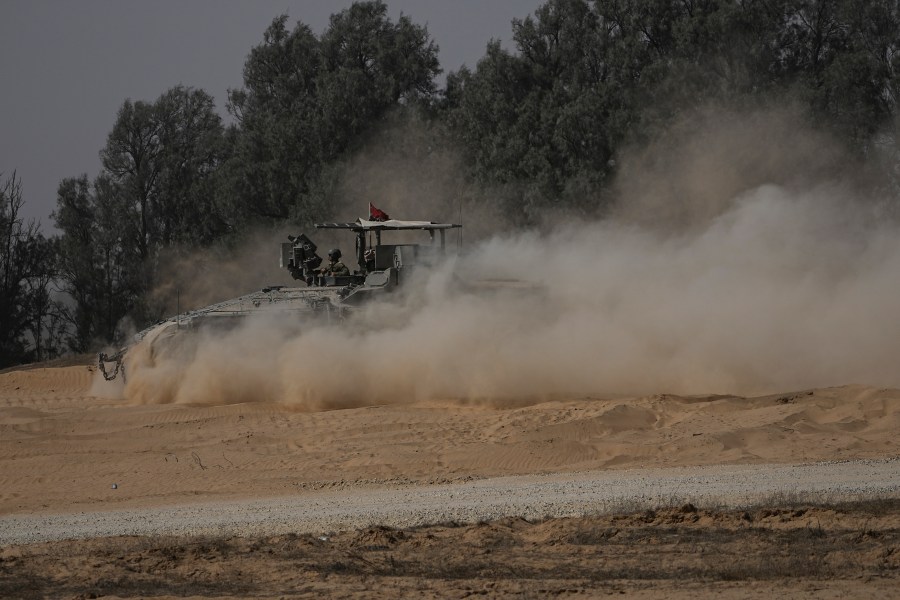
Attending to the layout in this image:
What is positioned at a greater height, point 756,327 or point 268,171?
point 268,171

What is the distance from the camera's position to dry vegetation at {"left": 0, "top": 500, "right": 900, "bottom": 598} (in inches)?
286

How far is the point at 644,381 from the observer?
18.8 m

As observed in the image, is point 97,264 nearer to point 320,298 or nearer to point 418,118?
point 418,118

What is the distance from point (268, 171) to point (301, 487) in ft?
94.9

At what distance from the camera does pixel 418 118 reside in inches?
1523

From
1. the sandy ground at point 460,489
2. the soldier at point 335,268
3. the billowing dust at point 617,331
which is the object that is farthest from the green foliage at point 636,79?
the sandy ground at point 460,489

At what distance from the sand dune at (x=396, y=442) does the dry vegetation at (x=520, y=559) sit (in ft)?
9.74

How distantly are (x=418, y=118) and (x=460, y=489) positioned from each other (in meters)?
28.7

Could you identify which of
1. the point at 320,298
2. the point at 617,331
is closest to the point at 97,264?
the point at 320,298

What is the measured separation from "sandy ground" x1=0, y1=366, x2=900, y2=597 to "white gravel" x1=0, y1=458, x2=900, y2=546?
4cm

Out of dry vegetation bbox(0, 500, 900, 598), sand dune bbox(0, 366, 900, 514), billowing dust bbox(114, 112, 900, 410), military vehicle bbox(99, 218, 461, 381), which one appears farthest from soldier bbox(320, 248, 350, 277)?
dry vegetation bbox(0, 500, 900, 598)

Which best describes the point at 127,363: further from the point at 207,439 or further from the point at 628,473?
the point at 628,473

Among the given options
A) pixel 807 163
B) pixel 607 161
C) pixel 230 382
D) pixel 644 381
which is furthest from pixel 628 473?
pixel 607 161

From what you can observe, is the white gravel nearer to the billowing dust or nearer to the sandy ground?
the sandy ground
